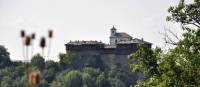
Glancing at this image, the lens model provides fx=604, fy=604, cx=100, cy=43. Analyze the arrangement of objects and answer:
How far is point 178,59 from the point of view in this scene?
21.3m

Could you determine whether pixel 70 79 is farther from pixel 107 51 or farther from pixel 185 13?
pixel 185 13

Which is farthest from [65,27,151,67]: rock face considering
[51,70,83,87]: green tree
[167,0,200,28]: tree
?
[167,0,200,28]: tree

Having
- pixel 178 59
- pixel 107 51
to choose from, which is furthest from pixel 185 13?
pixel 107 51

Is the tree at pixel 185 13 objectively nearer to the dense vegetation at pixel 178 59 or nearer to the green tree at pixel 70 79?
the dense vegetation at pixel 178 59

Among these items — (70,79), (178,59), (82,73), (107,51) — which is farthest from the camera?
(70,79)

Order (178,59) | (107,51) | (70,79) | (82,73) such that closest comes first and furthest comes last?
(178,59), (107,51), (82,73), (70,79)

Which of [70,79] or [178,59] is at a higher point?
[178,59]

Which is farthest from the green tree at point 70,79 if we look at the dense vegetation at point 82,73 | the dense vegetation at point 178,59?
the dense vegetation at point 178,59

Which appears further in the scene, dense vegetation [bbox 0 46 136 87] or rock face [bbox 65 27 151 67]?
dense vegetation [bbox 0 46 136 87]

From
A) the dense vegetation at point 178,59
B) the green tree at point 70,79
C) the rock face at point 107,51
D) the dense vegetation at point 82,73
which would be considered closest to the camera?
the dense vegetation at point 178,59

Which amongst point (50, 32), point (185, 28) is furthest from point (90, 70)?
point (50, 32)

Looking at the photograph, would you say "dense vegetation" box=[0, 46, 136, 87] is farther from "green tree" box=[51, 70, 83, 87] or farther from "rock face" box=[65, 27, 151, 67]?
"rock face" box=[65, 27, 151, 67]

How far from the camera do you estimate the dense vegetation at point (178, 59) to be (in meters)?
20.3

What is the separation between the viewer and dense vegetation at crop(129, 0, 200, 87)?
66.7 feet
